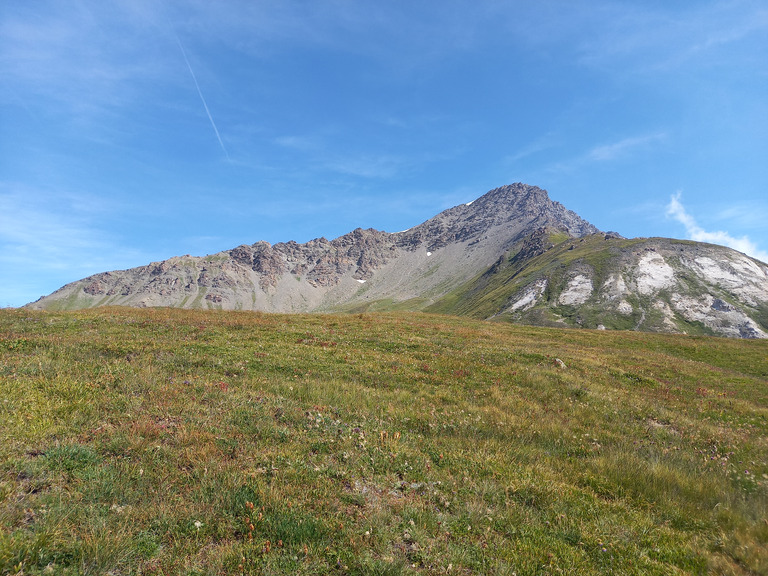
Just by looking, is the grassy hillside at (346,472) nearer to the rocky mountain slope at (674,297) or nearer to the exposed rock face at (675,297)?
the rocky mountain slope at (674,297)

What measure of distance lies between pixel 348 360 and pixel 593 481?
41.7 feet

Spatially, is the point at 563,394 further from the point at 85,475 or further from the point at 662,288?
the point at 662,288

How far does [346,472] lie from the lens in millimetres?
7887

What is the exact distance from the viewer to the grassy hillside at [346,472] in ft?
18.5

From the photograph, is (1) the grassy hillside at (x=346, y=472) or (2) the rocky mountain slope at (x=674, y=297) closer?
(1) the grassy hillside at (x=346, y=472)

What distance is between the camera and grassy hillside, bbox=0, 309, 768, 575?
5.64 metres

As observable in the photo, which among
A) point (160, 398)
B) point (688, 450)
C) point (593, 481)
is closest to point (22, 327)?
point (160, 398)

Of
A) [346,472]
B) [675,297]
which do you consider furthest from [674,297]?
[346,472]

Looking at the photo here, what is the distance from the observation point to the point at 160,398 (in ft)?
35.6

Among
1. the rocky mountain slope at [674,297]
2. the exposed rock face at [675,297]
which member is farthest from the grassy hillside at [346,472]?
the exposed rock face at [675,297]

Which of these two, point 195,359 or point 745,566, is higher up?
point 195,359

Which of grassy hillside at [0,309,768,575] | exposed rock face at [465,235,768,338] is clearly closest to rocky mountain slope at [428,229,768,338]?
exposed rock face at [465,235,768,338]

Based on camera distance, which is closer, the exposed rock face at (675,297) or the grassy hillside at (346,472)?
the grassy hillside at (346,472)

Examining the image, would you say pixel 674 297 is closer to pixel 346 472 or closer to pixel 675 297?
pixel 675 297
